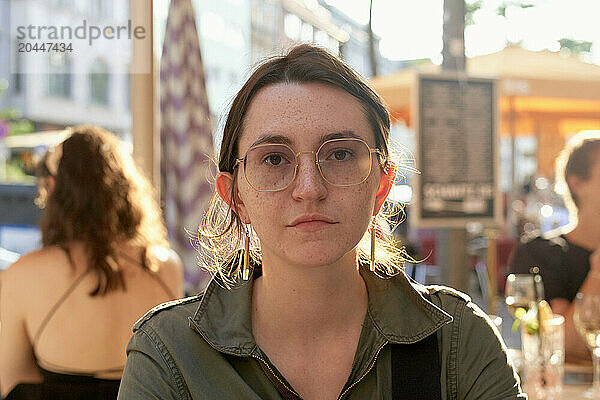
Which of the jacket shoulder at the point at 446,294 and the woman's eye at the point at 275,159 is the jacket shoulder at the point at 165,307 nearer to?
the woman's eye at the point at 275,159

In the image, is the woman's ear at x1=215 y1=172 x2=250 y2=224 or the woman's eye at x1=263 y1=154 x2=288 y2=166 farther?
the woman's ear at x1=215 y1=172 x2=250 y2=224

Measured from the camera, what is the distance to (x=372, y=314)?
1537 mm

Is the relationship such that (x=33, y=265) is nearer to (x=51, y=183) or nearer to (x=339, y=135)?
(x=51, y=183)

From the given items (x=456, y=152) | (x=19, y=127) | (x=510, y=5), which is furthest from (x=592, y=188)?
(x=19, y=127)

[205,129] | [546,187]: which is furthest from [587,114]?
[205,129]

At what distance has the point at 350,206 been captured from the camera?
1391 millimetres

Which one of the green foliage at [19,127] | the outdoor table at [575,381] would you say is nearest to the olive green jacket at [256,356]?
the outdoor table at [575,381]

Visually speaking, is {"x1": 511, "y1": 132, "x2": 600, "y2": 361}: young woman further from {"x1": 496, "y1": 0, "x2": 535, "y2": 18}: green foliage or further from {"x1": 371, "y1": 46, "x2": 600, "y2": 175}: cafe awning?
{"x1": 496, "y1": 0, "x2": 535, "y2": 18}: green foliage

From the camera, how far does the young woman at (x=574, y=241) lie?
3.35 meters

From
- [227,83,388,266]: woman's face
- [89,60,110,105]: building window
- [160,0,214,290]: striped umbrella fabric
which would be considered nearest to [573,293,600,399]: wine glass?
[227,83,388,266]: woman's face

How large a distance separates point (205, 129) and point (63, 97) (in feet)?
54.7

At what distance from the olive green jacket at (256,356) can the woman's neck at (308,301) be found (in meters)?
0.04

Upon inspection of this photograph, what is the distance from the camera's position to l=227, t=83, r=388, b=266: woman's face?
1.37 meters

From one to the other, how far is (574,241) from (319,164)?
2.39 m
